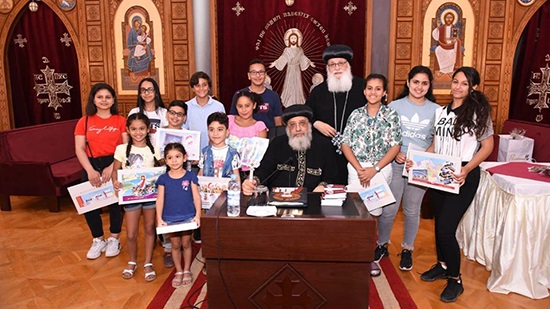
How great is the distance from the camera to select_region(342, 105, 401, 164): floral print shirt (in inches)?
136

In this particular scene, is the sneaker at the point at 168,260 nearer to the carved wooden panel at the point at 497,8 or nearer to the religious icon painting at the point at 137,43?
the religious icon painting at the point at 137,43

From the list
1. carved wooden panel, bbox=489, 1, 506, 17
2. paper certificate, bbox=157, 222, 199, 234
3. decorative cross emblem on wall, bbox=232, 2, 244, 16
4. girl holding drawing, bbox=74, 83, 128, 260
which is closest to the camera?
paper certificate, bbox=157, 222, 199, 234

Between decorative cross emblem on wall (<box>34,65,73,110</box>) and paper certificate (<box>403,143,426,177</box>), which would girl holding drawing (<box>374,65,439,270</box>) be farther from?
decorative cross emblem on wall (<box>34,65,73,110</box>)

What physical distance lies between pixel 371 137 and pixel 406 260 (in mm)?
1218

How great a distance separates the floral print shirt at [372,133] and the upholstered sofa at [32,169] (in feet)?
13.0

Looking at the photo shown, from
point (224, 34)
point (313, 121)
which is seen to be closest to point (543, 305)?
point (313, 121)

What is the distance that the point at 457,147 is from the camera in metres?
3.16

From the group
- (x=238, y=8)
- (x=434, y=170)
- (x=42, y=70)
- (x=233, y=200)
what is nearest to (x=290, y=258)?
(x=233, y=200)

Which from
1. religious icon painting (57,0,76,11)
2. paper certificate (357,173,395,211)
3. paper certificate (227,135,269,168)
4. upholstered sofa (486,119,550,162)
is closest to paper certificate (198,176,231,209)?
paper certificate (227,135,269,168)

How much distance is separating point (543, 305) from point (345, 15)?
16.1ft

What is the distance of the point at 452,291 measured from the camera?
10.8 ft

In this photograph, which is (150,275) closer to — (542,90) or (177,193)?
(177,193)

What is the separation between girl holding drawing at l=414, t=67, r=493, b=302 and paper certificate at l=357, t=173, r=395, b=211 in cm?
25

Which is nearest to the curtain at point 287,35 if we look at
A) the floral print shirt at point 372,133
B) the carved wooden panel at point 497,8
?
the carved wooden panel at point 497,8
